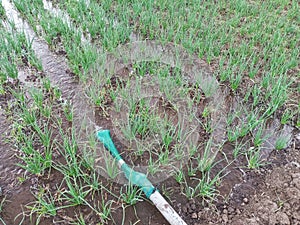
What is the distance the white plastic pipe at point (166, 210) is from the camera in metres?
1.77

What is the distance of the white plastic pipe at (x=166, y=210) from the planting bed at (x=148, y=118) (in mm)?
121

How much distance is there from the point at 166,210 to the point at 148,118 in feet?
3.06

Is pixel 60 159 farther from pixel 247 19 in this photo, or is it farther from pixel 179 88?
pixel 247 19

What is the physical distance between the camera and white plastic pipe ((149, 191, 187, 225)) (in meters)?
1.77

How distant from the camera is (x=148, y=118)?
A: 2500mm

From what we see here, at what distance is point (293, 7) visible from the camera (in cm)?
430

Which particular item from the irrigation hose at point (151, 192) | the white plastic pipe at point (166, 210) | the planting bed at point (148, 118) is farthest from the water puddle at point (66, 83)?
the white plastic pipe at point (166, 210)

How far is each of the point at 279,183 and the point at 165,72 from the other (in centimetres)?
152

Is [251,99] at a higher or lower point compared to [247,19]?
lower

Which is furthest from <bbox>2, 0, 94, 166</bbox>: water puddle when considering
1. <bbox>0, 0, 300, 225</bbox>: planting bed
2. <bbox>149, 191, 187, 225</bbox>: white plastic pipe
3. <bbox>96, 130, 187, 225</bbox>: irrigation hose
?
<bbox>149, 191, 187, 225</bbox>: white plastic pipe

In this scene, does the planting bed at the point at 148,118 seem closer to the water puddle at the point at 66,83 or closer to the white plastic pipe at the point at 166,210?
the water puddle at the point at 66,83

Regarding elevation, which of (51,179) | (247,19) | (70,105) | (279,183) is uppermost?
(247,19)

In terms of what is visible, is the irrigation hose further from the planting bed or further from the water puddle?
the water puddle

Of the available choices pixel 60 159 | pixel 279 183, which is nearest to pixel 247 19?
pixel 279 183
